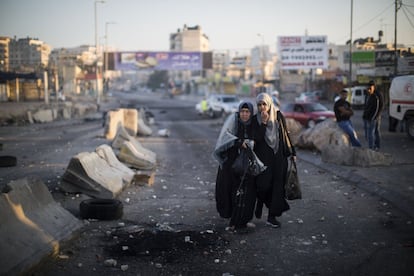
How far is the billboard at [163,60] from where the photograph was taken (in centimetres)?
5582

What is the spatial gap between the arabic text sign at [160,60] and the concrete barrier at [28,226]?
5033cm

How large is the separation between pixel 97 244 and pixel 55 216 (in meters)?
0.67

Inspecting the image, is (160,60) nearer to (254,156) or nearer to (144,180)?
(144,180)

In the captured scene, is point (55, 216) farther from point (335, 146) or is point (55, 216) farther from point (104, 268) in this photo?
point (335, 146)

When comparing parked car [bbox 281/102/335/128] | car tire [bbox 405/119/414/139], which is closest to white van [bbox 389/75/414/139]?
car tire [bbox 405/119/414/139]

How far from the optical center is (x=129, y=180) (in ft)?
31.5

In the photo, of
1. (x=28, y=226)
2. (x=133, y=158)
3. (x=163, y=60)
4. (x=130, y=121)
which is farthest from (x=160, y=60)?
(x=28, y=226)

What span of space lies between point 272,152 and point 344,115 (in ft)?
23.8

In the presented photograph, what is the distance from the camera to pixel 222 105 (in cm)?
3712

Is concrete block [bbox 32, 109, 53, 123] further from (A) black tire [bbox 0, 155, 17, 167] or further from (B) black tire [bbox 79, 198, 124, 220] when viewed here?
(B) black tire [bbox 79, 198, 124, 220]

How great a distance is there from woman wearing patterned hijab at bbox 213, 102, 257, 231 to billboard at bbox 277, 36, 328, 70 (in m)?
39.2

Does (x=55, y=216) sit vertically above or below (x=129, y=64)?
below

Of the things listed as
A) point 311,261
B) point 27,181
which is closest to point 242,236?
point 311,261

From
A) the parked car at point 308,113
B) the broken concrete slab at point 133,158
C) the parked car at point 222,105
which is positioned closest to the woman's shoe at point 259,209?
the broken concrete slab at point 133,158
